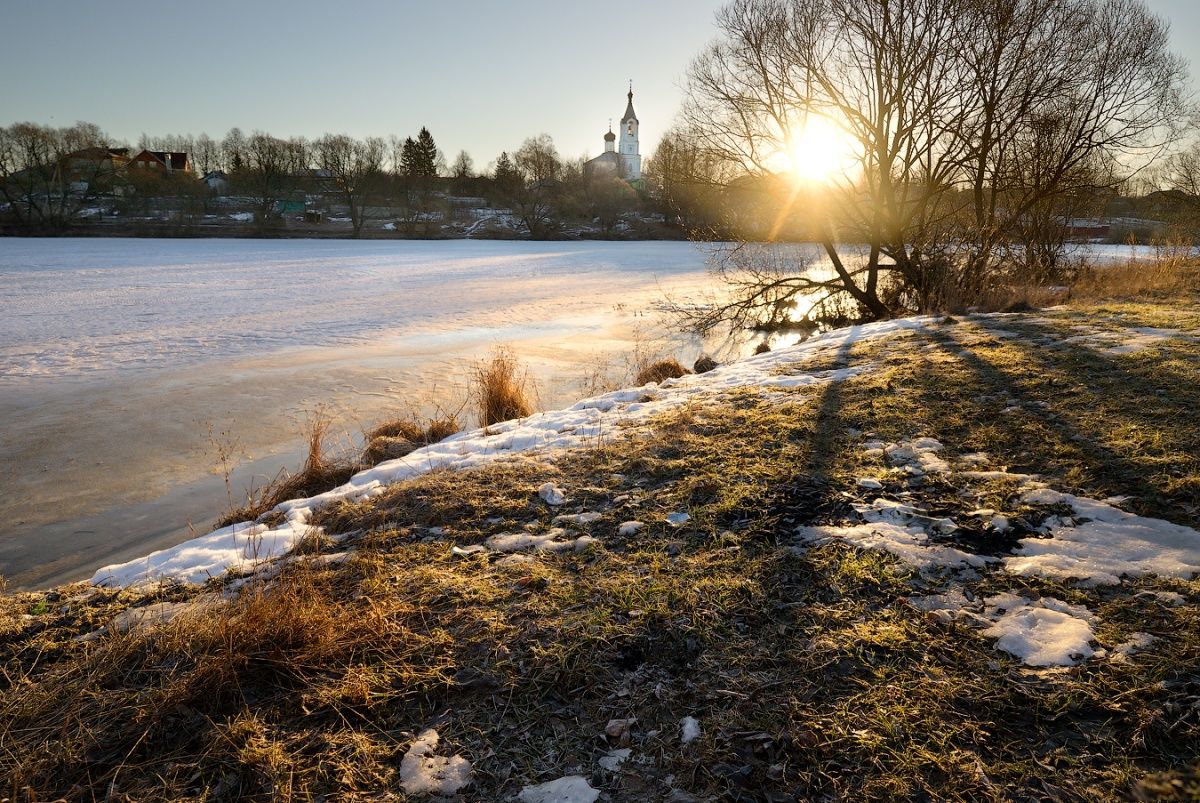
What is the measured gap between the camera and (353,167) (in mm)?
71375

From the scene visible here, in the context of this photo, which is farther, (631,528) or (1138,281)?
(1138,281)

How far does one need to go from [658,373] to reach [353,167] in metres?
72.3

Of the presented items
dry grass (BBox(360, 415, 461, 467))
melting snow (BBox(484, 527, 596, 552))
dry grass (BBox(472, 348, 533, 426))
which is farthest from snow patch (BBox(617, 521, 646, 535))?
dry grass (BBox(472, 348, 533, 426))

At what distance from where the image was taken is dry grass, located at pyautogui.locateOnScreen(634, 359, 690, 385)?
9.84 meters

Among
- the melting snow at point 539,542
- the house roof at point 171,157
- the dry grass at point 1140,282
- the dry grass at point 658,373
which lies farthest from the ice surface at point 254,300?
the house roof at point 171,157

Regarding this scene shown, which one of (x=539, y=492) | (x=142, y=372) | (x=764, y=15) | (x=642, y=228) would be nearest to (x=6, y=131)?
(x=642, y=228)

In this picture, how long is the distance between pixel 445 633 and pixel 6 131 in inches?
3421

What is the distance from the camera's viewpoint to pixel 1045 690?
2184 mm

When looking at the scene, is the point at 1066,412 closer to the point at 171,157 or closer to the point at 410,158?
the point at 410,158

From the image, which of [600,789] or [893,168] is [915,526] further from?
[893,168]

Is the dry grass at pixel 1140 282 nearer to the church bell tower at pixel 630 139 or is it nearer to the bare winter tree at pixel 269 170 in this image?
the bare winter tree at pixel 269 170

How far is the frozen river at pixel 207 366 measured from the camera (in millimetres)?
5793

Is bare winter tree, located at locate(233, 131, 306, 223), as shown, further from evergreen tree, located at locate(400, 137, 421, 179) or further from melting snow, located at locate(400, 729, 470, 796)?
melting snow, located at locate(400, 729, 470, 796)

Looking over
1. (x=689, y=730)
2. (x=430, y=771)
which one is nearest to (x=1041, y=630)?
(x=689, y=730)
